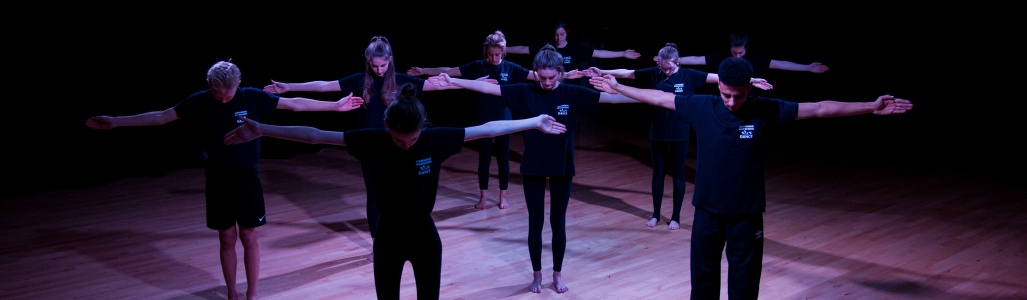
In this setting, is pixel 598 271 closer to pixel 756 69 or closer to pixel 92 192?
pixel 756 69

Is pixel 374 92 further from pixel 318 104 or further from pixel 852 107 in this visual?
pixel 852 107

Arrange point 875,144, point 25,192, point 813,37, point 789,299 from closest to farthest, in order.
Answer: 1. point 789,299
2. point 25,192
3. point 875,144
4. point 813,37

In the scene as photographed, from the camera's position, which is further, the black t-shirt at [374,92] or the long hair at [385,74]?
the black t-shirt at [374,92]

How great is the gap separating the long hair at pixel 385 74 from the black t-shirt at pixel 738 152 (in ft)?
6.76

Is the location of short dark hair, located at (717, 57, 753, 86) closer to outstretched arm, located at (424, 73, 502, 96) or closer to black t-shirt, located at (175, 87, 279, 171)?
outstretched arm, located at (424, 73, 502, 96)

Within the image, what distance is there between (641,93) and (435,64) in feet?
21.7

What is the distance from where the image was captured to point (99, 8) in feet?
23.9

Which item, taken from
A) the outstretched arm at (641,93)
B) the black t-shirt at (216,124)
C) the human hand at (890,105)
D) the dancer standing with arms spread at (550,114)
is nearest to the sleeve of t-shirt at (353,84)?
the dancer standing with arms spread at (550,114)

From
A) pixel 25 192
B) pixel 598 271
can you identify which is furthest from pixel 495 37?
pixel 25 192

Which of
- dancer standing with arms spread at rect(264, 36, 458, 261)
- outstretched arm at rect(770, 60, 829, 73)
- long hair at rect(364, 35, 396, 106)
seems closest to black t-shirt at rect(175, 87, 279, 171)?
dancer standing with arms spread at rect(264, 36, 458, 261)

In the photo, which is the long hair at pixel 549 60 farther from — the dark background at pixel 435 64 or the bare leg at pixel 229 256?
the dark background at pixel 435 64

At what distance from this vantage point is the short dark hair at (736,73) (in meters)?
3.22

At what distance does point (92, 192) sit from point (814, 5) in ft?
27.4

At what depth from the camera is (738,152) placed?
3.29 meters
